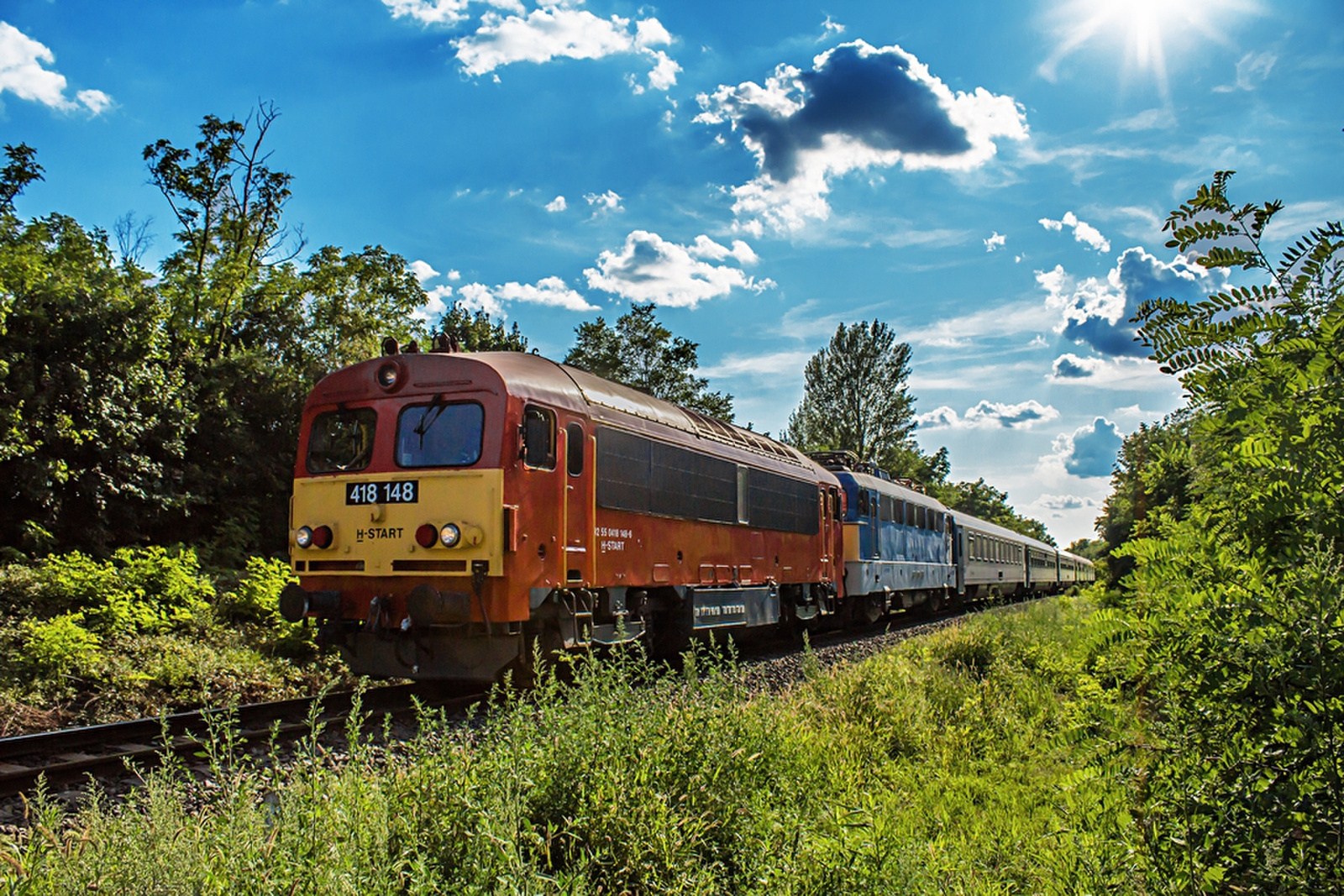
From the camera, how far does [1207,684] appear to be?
123 inches

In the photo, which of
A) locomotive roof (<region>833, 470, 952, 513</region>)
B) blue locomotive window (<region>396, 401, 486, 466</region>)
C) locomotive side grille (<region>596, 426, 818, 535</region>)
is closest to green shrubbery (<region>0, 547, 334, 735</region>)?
blue locomotive window (<region>396, 401, 486, 466</region>)

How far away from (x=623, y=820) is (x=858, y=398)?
4648 centimetres

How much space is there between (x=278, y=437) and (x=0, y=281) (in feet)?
21.6

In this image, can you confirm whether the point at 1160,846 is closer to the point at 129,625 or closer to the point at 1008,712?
the point at 1008,712

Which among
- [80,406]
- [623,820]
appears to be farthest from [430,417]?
[80,406]

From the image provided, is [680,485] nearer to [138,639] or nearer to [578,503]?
[578,503]

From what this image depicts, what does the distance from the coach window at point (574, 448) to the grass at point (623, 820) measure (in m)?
3.61

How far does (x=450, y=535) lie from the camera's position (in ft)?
27.7

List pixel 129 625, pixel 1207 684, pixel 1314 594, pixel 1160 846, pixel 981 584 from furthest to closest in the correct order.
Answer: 1. pixel 981 584
2. pixel 129 625
3. pixel 1160 846
4. pixel 1207 684
5. pixel 1314 594

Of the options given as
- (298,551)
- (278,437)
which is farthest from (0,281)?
(298,551)

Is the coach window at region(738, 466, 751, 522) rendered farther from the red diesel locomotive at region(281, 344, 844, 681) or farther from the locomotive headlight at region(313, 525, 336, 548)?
the locomotive headlight at region(313, 525, 336, 548)

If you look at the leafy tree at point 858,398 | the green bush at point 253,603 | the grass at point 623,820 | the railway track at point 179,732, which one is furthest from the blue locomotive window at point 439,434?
the leafy tree at point 858,398

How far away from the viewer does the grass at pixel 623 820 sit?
10.2 ft

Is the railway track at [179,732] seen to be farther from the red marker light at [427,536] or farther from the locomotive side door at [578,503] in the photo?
the locomotive side door at [578,503]
